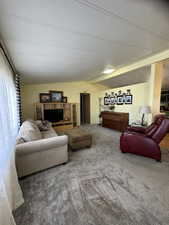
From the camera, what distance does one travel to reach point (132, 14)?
133 cm

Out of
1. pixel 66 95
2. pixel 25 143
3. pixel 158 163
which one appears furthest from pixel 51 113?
pixel 158 163

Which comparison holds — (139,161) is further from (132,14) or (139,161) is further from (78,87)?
(78,87)

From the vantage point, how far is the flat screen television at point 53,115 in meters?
5.56

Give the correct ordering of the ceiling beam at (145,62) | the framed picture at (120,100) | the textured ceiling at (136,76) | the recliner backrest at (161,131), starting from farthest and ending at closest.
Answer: the framed picture at (120,100), the textured ceiling at (136,76), the ceiling beam at (145,62), the recliner backrest at (161,131)

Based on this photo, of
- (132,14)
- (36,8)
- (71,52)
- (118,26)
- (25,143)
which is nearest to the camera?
(36,8)

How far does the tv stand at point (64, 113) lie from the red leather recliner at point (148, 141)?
3668mm

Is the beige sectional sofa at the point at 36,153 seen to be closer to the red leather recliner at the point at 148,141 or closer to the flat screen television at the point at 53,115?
the red leather recliner at the point at 148,141

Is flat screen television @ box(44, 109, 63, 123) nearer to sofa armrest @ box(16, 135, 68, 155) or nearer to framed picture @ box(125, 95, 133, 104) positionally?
framed picture @ box(125, 95, 133, 104)

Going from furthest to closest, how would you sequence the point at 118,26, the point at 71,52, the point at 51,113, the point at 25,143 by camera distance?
the point at 51,113 → the point at 71,52 → the point at 25,143 → the point at 118,26

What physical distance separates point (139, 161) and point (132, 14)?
2.64 metres

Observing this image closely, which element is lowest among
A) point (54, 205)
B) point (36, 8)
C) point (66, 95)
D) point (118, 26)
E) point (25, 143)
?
point (54, 205)

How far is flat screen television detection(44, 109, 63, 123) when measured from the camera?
219 inches

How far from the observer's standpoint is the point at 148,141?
2471 mm

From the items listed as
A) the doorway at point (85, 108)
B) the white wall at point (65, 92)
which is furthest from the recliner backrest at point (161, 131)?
the doorway at point (85, 108)
